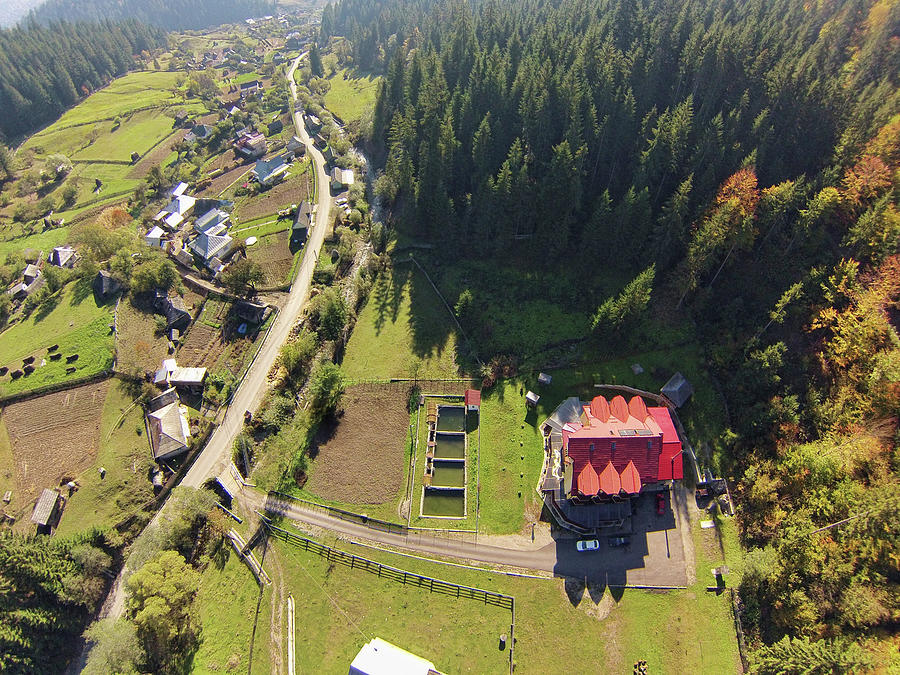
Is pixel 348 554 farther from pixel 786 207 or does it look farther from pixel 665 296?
pixel 786 207

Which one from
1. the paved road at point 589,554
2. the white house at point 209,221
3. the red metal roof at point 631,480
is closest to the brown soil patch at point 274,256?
the white house at point 209,221

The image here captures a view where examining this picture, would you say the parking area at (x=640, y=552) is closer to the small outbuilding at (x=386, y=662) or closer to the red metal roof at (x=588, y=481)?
the red metal roof at (x=588, y=481)

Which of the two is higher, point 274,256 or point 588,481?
point 274,256

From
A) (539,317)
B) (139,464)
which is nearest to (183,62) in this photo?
(139,464)

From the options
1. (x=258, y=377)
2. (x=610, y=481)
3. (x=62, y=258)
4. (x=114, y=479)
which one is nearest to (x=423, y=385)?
(x=258, y=377)

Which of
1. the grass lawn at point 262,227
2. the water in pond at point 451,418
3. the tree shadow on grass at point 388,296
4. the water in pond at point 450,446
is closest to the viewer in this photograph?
the water in pond at point 450,446

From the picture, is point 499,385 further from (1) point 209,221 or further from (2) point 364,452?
(1) point 209,221

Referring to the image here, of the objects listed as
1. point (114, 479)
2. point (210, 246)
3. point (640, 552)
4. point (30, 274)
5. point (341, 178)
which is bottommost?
point (114, 479)
